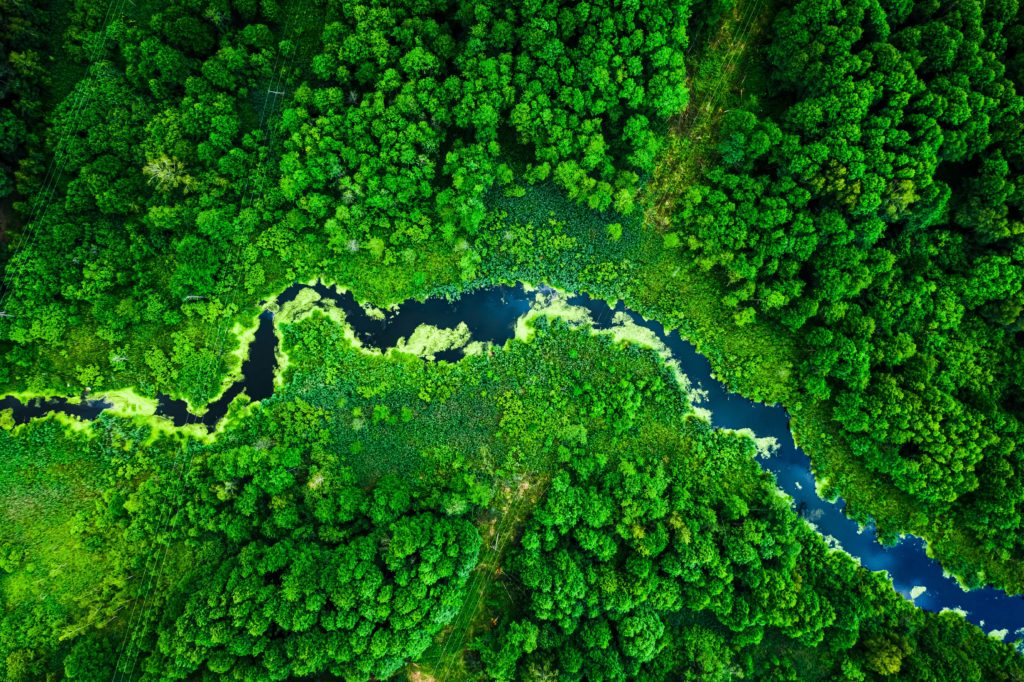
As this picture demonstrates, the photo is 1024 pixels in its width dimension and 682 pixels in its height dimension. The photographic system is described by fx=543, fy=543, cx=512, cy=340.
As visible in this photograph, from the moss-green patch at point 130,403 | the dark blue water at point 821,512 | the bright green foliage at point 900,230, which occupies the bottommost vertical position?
the moss-green patch at point 130,403

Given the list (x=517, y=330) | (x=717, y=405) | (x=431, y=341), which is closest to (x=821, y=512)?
(x=717, y=405)

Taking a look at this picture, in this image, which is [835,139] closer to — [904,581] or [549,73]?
[549,73]

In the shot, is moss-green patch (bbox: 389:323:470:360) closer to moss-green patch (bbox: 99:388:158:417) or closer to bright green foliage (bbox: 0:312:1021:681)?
bright green foliage (bbox: 0:312:1021:681)

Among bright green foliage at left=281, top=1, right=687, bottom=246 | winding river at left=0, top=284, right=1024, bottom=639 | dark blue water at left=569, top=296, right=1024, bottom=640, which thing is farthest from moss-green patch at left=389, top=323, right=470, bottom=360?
dark blue water at left=569, top=296, right=1024, bottom=640

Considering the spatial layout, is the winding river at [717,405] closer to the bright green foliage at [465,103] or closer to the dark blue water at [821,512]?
the dark blue water at [821,512]

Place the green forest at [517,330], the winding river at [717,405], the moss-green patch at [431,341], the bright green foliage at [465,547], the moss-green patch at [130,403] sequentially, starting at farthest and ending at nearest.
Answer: the moss-green patch at [431,341]
the winding river at [717,405]
the moss-green patch at [130,403]
the green forest at [517,330]
the bright green foliage at [465,547]

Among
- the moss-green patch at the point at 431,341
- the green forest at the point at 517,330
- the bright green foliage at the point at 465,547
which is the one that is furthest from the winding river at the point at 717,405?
the bright green foliage at the point at 465,547

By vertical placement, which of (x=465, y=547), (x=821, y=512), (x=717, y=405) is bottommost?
(x=465, y=547)

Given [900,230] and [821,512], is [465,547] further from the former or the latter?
[900,230]

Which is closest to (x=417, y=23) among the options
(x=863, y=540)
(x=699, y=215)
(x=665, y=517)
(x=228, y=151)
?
(x=228, y=151)
